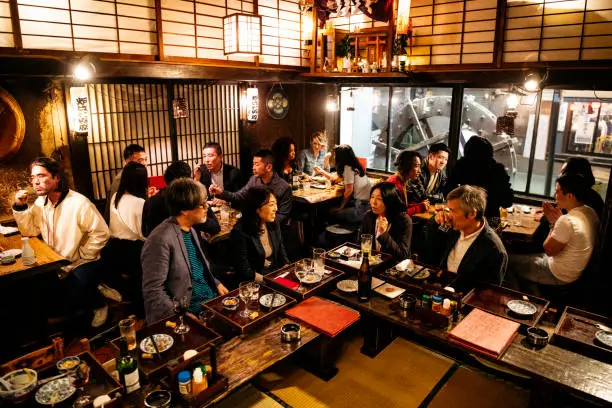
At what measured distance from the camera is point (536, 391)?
131 inches

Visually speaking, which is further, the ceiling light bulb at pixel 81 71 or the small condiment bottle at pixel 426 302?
the ceiling light bulb at pixel 81 71

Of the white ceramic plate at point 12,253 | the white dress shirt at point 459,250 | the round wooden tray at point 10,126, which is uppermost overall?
the round wooden tray at point 10,126

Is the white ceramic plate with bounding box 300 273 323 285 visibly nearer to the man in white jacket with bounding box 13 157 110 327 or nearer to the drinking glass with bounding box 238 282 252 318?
the drinking glass with bounding box 238 282 252 318

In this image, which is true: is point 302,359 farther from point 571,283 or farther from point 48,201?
point 48,201

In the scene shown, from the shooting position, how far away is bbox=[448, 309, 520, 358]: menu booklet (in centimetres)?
336

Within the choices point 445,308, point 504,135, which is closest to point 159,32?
point 445,308

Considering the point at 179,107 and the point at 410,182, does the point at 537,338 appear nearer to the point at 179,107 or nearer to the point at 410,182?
the point at 410,182

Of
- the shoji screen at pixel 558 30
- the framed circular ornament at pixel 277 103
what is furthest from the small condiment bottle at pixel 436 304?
the framed circular ornament at pixel 277 103

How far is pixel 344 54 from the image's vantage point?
8969mm

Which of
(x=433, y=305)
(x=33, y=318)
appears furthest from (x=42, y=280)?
(x=433, y=305)

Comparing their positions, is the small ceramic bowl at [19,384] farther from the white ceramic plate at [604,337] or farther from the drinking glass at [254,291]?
the white ceramic plate at [604,337]

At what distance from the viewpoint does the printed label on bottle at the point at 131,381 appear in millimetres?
2855

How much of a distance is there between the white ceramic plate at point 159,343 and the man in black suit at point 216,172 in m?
4.89

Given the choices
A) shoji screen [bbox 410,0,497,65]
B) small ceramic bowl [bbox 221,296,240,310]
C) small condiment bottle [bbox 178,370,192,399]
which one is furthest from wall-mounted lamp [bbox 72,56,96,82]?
shoji screen [bbox 410,0,497,65]
